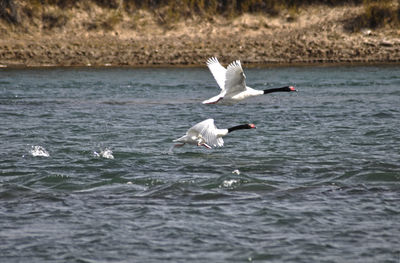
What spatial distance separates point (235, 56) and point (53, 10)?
14.9m

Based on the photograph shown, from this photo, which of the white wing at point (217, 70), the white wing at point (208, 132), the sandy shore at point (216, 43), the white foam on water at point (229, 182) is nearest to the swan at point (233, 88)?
the white wing at point (217, 70)

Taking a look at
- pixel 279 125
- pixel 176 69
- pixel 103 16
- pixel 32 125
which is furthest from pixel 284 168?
pixel 103 16

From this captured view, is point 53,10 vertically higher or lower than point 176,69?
higher

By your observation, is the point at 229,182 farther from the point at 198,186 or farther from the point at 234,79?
the point at 234,79

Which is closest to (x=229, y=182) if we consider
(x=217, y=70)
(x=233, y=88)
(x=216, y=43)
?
(x=233, y=88)

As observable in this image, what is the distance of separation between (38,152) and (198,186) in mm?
5381

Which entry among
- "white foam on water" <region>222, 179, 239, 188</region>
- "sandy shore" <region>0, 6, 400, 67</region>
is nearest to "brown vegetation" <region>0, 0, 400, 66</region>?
"sandy shore" <region>0, 6, 400, 67</region>

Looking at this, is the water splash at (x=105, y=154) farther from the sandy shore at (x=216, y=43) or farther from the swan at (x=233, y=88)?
the sandy shore at (x=216, y=43)

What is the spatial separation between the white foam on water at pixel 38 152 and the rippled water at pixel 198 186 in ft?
0.14

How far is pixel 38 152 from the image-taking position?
17.6 metres

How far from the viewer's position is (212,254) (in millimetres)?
10016

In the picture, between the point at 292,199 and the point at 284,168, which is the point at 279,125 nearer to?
the point at 284,168

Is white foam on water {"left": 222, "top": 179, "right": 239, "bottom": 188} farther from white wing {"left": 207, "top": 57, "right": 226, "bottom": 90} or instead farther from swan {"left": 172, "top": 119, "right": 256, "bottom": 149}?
white wing {"left": 207, "top": 57, "right": 226, "bottom": 90}

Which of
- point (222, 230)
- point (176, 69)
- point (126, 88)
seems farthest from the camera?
point (176, 69)
